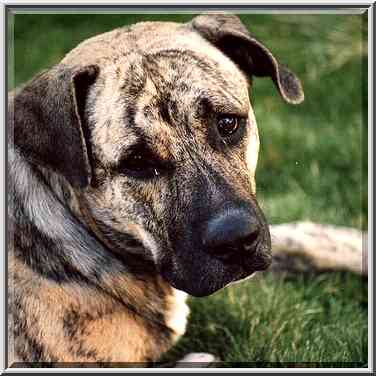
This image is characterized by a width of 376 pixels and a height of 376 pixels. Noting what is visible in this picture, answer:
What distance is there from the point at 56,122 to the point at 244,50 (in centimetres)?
88

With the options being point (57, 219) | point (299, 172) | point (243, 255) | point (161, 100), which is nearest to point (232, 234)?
point (243, 255)

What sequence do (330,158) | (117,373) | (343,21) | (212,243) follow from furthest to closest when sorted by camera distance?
(330,158) < (343,21) < (117,373) < (212,243)

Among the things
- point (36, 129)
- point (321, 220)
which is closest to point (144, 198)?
point (36, 129)

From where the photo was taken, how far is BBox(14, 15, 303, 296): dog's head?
9.43 ft

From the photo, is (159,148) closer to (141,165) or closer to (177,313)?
(141,165)

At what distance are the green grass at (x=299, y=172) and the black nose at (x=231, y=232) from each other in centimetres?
73

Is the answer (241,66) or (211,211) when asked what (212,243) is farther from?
(241,66)

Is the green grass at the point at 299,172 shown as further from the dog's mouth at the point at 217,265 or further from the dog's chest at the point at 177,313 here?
the dog's mouth at the point at 217,265

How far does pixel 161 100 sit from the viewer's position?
9.54 ft

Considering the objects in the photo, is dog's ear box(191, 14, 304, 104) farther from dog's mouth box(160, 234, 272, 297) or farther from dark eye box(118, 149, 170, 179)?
dog's mouth box(160, 234, 272, 297)

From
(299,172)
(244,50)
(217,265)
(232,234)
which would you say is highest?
(244,50)

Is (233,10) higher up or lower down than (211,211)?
higher up

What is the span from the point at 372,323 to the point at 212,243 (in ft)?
3.31

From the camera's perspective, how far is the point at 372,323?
3389 millimetres
